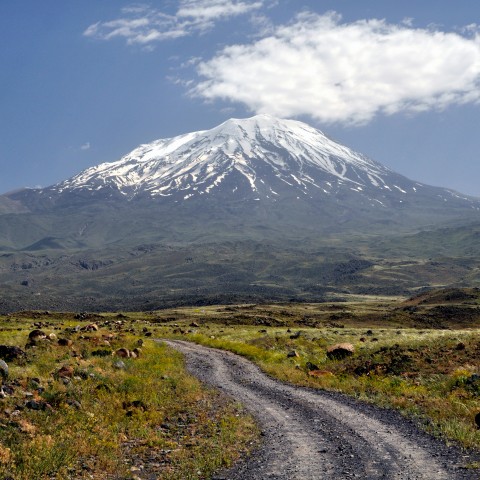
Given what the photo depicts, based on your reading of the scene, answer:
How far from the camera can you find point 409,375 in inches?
1037

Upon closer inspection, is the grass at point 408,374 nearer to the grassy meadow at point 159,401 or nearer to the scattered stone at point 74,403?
the grassy meadow at point 159,401

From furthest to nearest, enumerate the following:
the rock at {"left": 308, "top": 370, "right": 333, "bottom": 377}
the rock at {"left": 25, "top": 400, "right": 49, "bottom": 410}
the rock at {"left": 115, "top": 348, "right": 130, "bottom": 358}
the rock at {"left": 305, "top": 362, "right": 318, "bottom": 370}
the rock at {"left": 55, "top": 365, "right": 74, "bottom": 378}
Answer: the rock at {"left": 305, "top": 362, "right": 318, "bottom": 370}, the rock at {"left": 115, "top": 348, "right": 130, "bottom": 358}, the rock at {"left": 308, "top": 370, "right": 333, "bottom": 377}, the rock at {"left": 55, "top": 365, "right": 74, "bottom": 378}, the rock at {"left": 25, "top": 400, "right": 49, "bottom": 410}

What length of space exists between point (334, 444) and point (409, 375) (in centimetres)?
1241

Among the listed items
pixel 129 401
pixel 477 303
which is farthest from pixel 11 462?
pixel 477 303

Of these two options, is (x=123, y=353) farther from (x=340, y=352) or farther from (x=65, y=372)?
(x=340, y=352)

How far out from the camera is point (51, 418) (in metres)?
15.9

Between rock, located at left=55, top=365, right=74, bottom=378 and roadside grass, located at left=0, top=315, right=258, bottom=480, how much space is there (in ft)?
0.15

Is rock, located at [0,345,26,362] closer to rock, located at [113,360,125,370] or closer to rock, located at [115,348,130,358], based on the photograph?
rock, located at [113,360,125,370]

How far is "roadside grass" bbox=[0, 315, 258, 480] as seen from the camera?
42.8 ft

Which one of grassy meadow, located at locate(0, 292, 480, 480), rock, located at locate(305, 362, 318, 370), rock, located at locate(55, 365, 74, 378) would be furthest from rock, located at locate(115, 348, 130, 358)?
rock, located at locate(305, 362, 318, 370)

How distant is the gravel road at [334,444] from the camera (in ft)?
42.7

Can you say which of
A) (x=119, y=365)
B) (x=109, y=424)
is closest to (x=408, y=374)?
(x=119, y=365)

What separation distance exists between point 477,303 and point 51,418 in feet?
361

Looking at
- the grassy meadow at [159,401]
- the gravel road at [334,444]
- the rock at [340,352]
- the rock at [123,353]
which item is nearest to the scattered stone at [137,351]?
the grassy meadow at [159,401]
